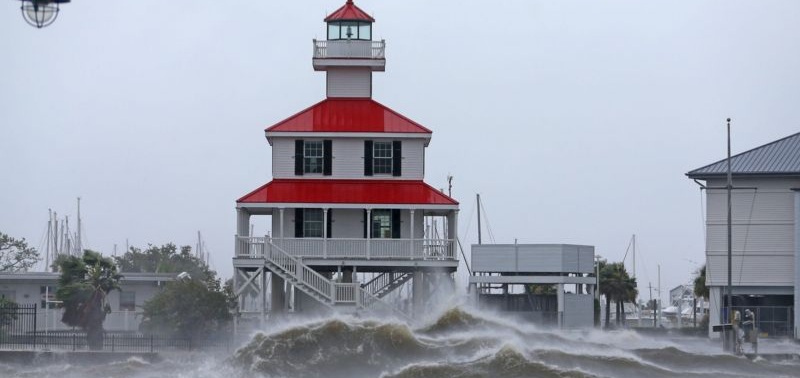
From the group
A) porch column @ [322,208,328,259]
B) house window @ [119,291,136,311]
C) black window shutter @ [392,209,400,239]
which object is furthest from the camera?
house window @ [119,291,136,311]

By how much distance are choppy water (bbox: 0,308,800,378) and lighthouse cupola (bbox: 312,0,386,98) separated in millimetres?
12419

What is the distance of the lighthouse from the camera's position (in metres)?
59.2

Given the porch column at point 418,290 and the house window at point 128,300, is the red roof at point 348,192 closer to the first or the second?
the porch column at point 418,290

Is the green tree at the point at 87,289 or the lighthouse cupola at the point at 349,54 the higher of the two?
the lighthouse cupola at the point at 349,54

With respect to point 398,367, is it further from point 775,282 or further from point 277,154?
point 775,282

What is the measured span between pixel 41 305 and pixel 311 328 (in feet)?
95.0

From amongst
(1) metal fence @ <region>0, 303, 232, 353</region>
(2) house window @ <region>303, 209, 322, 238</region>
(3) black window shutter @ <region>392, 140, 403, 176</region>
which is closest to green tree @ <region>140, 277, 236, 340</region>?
(1) metal fence @ <region>0, 303, 232, 353</region>

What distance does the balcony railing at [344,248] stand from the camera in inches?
2338

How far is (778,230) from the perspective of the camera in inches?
2618

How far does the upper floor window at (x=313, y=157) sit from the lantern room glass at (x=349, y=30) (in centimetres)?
503

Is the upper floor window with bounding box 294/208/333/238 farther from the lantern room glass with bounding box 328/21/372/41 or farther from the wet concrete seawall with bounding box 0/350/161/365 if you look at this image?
the wet concrete seawall with bounding box 0/350/161/365

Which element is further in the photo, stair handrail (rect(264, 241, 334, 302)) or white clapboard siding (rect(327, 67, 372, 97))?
white clapboard siding (rect(327, 67, 372, 97))

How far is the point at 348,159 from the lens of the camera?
202 feet

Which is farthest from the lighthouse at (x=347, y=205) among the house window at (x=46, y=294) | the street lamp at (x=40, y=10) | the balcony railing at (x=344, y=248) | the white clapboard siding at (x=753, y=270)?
the street lamp at (x=40, y=10)
